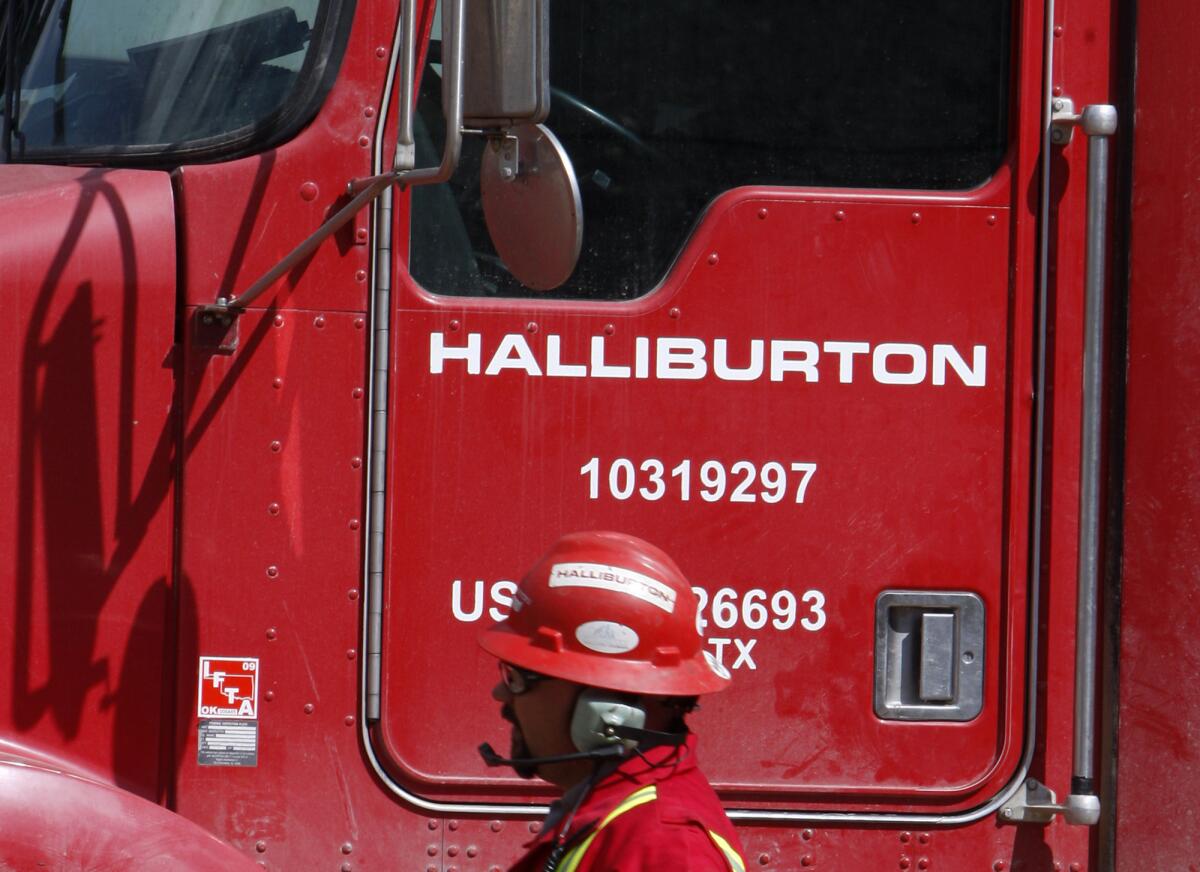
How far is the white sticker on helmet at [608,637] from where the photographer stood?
1721 millimetres

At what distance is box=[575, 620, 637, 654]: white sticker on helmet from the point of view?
1721 millimetres

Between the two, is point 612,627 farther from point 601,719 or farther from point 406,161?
point 406,161

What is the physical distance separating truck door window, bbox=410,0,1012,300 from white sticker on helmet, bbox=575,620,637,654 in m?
0.90

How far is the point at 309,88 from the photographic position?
8.17 feet

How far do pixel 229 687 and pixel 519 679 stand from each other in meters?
0.84

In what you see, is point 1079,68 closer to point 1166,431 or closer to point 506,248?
point 1166,431

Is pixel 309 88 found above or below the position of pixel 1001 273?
above

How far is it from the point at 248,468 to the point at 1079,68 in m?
1.53

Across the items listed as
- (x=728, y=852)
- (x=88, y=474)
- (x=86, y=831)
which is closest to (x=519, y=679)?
(x=728, y=852)

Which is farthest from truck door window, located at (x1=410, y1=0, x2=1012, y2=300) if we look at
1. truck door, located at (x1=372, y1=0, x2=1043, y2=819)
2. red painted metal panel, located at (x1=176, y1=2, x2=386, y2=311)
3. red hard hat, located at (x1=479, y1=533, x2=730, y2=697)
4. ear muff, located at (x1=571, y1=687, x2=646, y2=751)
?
ear muff, located at (x1=571, y1=687, x2=646, y2=751)

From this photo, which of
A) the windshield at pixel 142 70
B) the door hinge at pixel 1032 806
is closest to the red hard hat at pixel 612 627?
the door hinge at pixel 1032 806

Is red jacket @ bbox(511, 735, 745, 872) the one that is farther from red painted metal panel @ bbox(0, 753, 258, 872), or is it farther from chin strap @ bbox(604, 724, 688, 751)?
red painted metal panel @ bbox(0, 753, 258, 872)

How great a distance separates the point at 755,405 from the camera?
2.49 metres

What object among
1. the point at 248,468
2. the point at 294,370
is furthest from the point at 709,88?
the point at 248,468
